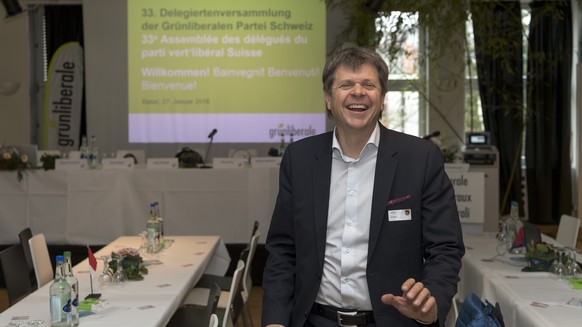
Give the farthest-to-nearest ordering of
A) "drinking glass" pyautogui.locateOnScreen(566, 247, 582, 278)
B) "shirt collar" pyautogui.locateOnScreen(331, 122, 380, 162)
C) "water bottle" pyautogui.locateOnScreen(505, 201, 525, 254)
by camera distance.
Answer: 1. "water bottle" pyautogui.locateOnScreen(505, 201, 525, 254)
2. "drinking glass" pyautogui.locateOnScreen(566, 247, 582, 278)
3. "shirt collar" pyautogui.locateOnScreen(331, 122, 380, 162)

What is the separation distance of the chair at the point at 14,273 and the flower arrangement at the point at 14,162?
2.70m

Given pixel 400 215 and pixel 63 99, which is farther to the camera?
pixel 63 99

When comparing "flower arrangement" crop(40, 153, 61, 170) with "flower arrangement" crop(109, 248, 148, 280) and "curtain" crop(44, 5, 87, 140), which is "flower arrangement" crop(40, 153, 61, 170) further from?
"curtain" crop(44, 5, 87, 140)

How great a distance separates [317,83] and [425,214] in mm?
8563

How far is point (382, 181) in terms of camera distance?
7.22ft

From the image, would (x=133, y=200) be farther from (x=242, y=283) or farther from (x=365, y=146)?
(x=365, y=146)

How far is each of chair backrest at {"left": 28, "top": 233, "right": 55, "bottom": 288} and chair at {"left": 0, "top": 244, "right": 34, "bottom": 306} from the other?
0.09 meters

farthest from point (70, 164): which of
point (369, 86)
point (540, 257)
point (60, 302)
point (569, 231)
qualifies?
point (369, 86)

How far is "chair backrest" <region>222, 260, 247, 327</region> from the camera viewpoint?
386cm

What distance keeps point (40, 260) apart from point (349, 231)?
3.46 meters

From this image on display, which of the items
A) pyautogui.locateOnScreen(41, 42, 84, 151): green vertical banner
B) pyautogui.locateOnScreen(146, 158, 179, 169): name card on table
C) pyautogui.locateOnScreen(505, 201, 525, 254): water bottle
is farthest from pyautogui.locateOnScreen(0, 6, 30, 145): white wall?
pyautogui.locateOnScreen(505, 201, 525, 254): water bottle

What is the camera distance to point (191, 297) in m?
5.30

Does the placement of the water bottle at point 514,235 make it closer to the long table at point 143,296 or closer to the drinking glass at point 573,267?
the drinking glass at point 573,267

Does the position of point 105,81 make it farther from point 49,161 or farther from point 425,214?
point 425,214
